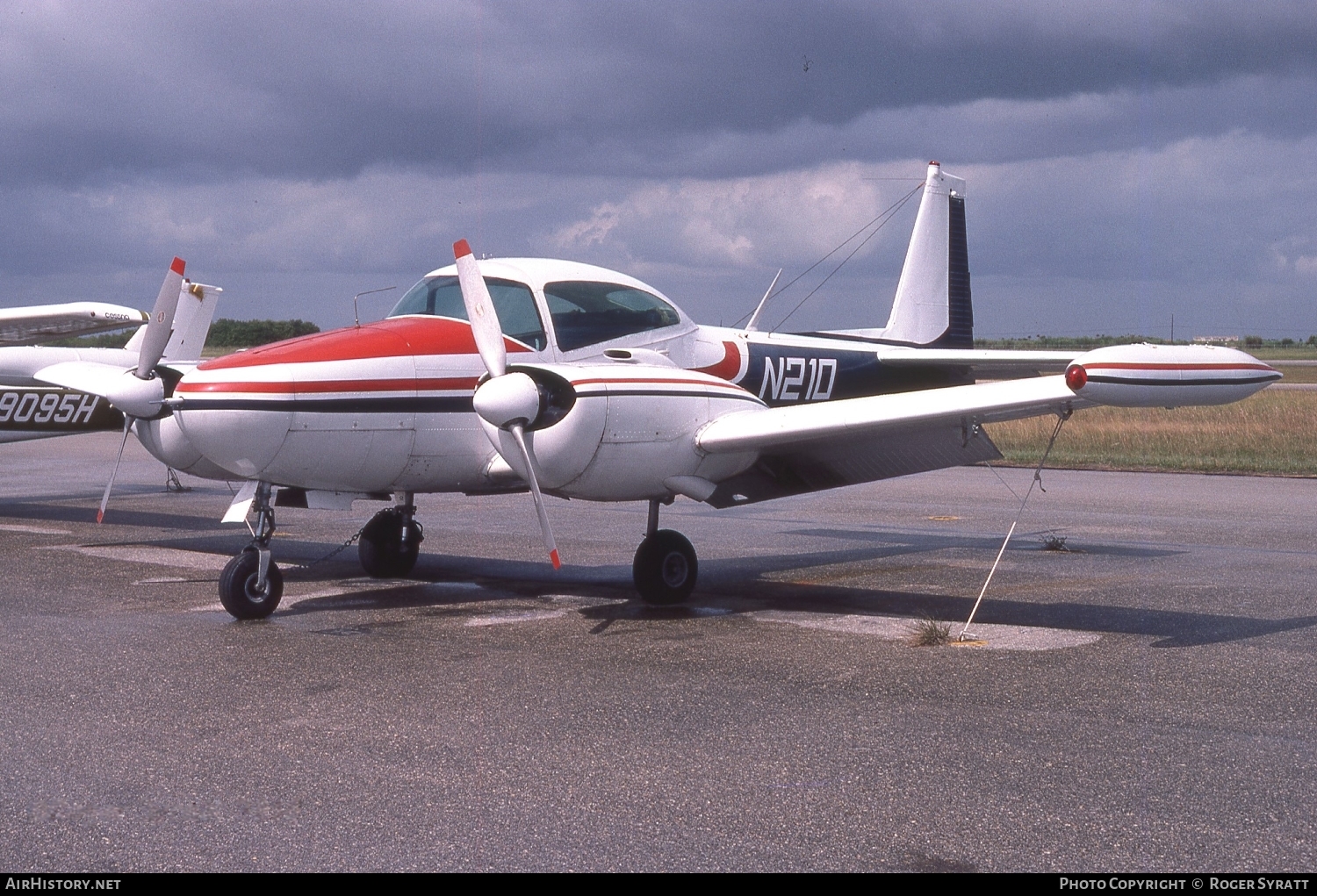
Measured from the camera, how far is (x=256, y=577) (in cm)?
889

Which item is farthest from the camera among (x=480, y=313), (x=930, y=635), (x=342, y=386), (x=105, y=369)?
(x=105, y=369)

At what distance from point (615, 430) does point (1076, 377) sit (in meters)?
3.07

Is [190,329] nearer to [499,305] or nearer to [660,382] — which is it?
[499,305]

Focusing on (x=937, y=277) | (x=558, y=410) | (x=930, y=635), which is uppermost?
(x=937, y=277)

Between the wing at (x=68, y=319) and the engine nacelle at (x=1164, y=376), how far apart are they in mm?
14604

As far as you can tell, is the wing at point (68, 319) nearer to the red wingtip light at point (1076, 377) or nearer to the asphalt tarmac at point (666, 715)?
the asphalt tarmac at point (666, 715)

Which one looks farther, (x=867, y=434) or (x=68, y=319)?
(x=68, y=319)

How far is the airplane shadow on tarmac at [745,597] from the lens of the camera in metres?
8.61

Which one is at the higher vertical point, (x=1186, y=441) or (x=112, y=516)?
(x=1186, y=441)

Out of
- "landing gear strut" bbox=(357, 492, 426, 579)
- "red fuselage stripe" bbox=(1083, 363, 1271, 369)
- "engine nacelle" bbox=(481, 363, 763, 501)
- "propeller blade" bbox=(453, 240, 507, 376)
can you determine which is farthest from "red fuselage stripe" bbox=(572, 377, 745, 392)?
"landing gear strut" bbox=(357, 492, 426, 579)

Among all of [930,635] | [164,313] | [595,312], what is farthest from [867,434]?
[164,313]

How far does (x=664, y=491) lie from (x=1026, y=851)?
5.19 meters

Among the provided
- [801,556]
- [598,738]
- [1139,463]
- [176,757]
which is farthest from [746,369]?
[1139,463]

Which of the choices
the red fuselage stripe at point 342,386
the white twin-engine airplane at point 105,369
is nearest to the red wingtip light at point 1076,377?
the red fuselage stripe at point 342,386
